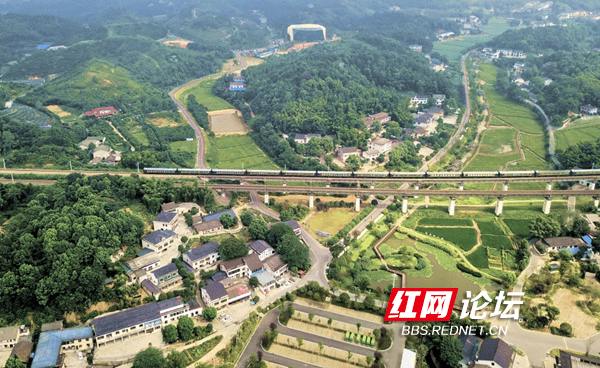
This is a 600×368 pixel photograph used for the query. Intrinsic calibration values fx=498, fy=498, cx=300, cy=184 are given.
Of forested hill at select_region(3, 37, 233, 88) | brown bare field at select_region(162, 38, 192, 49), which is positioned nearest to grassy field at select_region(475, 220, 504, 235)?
forested hill at select_region(3, 37, 233, 88)

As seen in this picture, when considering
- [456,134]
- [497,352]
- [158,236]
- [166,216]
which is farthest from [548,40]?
[158,236]

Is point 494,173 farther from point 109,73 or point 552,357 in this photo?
point 109,73

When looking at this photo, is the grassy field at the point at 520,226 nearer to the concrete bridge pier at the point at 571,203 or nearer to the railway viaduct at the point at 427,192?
the railway viaduct at the point at 427,192

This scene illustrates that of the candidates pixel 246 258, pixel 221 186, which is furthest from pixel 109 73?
pixel 246 258

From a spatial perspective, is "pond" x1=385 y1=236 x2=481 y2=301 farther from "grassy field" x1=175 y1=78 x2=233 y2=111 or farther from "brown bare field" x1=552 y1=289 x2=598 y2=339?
"grassy field" x1=175 y1=78 x2=233 y2=111

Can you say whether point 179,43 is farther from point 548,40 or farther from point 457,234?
point 457,234
